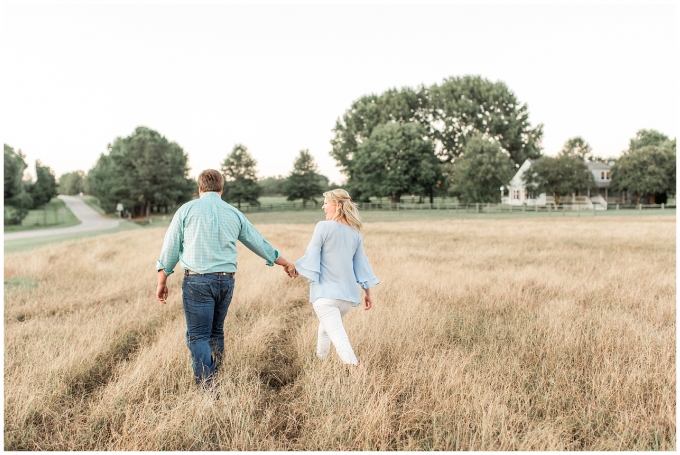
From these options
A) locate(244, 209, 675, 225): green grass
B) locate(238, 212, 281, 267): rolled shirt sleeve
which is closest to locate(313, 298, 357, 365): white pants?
locate(238, 212, 281, 267): rolled shirt sleeve

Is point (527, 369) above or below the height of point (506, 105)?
below

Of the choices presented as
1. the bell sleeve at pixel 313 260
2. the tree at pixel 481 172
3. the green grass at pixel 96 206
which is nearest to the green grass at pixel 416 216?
the tree at pixel 481 172

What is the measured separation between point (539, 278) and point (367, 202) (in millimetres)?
53720

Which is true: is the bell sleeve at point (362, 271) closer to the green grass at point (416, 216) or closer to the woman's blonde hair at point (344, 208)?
the woman's blonde hair at point (344, 208)

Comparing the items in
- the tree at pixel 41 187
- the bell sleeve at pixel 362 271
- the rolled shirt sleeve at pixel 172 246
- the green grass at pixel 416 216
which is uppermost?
the tree at pixel 41 187

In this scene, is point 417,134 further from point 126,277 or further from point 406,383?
point 406,383

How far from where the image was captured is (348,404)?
373cm

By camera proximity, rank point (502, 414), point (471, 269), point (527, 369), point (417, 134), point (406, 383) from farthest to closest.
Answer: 1. point (417, 134)
2. point (471, 269)
3. point (527, 369)
4. point (406, 383)
5. point (502, 414)

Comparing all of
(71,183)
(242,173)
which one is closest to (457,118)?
(242,173)

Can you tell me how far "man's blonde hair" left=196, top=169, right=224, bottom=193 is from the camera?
422 cm

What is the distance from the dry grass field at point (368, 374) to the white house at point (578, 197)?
56.5m

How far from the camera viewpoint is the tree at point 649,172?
5709cm

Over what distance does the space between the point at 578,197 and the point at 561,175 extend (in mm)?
10824

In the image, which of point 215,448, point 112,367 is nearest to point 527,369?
point 215,448
